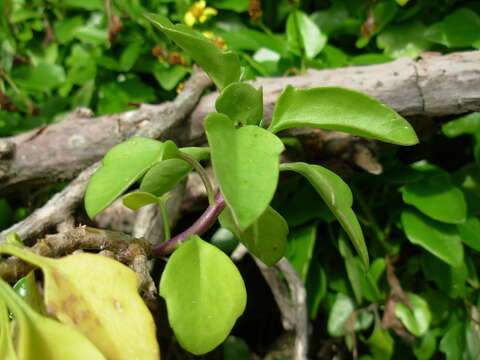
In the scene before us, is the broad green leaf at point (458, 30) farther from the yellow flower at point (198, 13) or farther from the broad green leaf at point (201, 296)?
the broad green leaf at point (201, 296)

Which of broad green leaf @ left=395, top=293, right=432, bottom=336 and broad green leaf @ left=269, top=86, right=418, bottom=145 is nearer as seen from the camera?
broad green leaf @ left=269, top=86, right=418, bottom=145

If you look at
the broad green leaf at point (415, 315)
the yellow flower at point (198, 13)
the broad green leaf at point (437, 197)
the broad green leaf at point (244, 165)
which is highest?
the broad green leaf at point (244, 165)

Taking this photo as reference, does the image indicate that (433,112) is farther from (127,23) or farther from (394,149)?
(127,23)

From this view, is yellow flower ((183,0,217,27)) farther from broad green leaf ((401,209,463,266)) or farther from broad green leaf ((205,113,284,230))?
broad green leaf ((205,113,284,230))

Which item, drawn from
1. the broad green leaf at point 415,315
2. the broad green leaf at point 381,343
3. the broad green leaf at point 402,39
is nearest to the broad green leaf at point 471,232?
the broad green leaf at point 415,315

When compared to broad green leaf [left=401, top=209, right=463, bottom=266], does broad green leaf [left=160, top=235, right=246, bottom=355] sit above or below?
above

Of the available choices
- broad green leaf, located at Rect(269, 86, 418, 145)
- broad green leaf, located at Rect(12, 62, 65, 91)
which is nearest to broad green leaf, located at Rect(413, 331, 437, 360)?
broad green leaf, located at Rect(269, 86, 418, 145)
